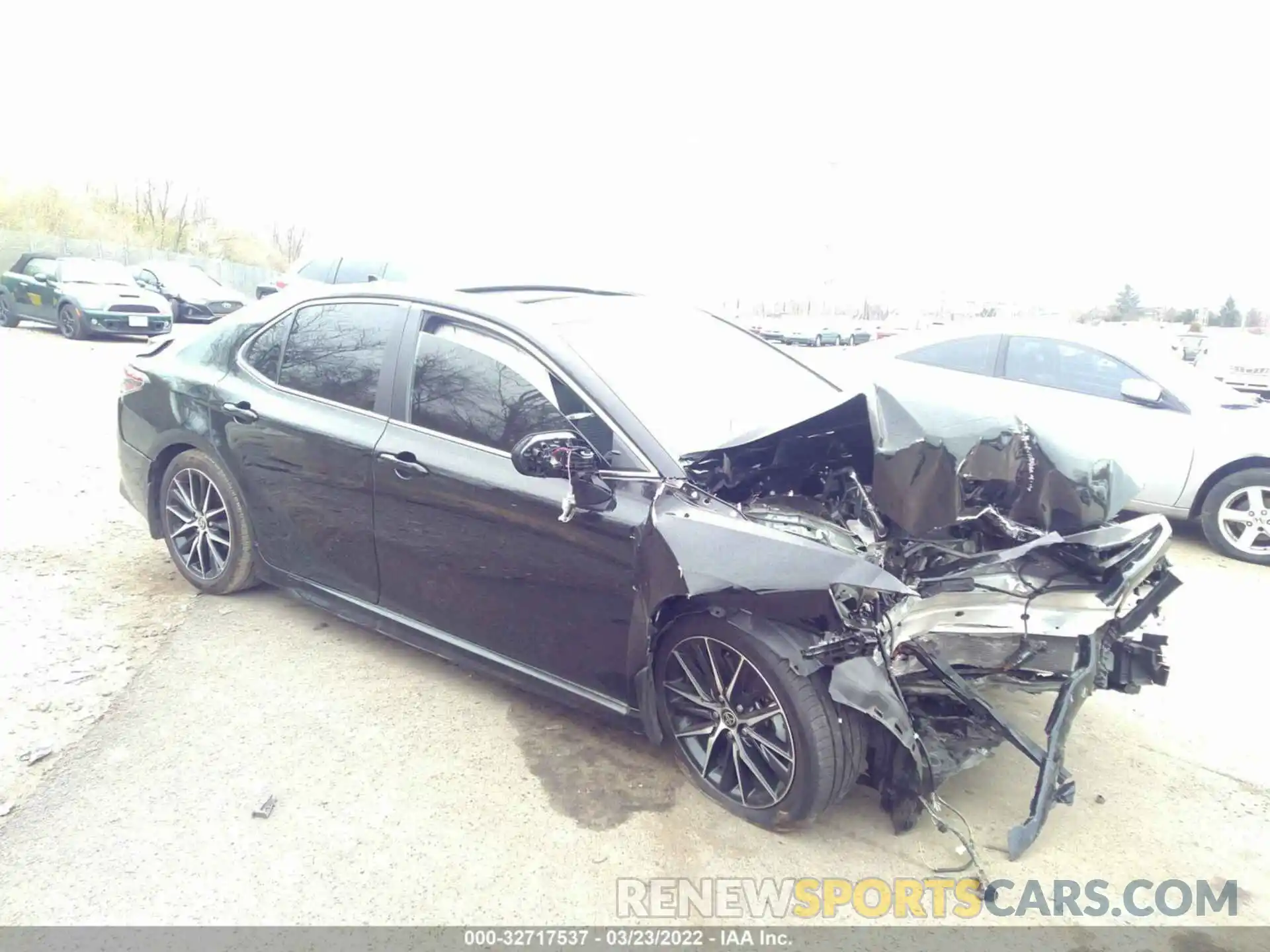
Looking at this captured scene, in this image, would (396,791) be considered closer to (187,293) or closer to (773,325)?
(187,293)

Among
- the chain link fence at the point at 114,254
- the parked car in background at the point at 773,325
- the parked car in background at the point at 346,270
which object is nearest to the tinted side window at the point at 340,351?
the parked car in background at the point at 346,270

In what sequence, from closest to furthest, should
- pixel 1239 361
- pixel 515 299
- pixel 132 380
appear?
pixel 515 299, pixel 132 380, pixel 1239 361

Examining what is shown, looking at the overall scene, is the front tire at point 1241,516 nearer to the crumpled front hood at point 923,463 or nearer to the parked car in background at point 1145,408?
the parked car in background at point 1145,408

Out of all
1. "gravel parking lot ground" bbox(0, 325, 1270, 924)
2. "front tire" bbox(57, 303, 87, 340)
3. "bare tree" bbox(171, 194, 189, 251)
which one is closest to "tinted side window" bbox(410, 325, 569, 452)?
"gravel parking lot ground" bbox(0, 325, 1270, 924)

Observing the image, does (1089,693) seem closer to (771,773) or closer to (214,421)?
(771,773)

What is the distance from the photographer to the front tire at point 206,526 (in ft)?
13.5

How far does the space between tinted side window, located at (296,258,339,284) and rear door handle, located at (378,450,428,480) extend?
33.8 feet

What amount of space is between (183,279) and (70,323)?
5556 mm

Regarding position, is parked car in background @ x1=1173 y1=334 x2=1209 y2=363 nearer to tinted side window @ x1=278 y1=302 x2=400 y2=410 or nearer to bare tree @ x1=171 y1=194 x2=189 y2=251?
tinted side window @ x1=278 y1=302 x2=400 y2=410

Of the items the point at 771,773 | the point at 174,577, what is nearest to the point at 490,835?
the point at 771,773

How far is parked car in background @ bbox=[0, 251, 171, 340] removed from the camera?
15719 mm

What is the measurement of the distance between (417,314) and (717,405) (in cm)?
132

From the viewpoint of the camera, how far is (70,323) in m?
15.9

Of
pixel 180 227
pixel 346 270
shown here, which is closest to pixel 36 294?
pixel 346 270
